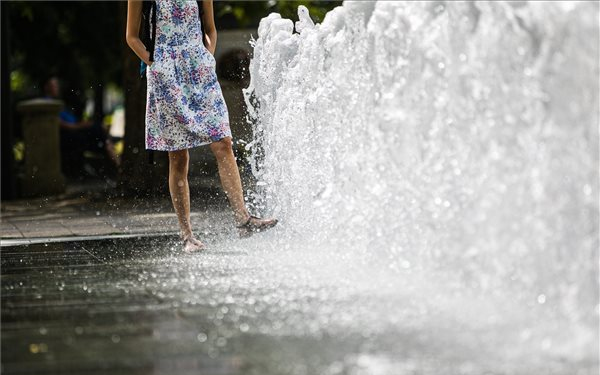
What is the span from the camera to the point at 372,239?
244 inches

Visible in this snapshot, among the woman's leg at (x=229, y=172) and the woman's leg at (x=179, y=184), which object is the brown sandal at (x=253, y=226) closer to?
the woman's leg at (x=229, y=172)

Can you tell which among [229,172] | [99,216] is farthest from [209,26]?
[99,216]

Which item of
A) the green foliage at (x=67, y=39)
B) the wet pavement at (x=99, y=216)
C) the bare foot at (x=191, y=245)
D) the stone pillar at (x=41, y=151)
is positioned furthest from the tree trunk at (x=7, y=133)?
the bare foot at (x=191, y=245)

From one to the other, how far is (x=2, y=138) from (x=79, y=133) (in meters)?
4.41

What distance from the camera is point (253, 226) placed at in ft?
24.4

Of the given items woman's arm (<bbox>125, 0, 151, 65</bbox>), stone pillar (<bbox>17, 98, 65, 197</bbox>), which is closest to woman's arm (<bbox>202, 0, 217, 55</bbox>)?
woman's arm (<bbox>125, 0, 151, 65</bbox>)

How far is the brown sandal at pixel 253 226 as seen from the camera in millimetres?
7391

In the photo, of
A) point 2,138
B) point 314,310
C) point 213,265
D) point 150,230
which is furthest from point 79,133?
point 314,310

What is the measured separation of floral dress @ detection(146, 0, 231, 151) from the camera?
7.49 m

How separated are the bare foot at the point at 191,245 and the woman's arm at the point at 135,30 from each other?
43.1 inches

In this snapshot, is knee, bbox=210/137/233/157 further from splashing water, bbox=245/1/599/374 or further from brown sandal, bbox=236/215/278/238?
splashing water, bbox=245/1/599/374

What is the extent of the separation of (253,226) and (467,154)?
8.18 feet

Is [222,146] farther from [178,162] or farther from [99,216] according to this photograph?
[99,216]

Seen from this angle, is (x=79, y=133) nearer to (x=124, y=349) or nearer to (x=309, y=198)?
(x=309, y=198)
